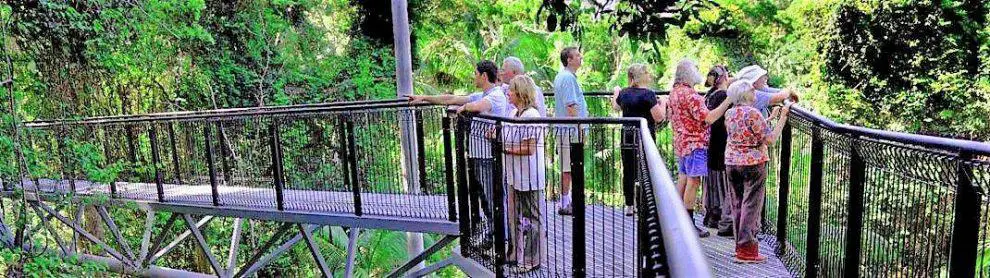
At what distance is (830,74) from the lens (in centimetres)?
1459

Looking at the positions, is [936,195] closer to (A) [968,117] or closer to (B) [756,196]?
(B) [756,196]

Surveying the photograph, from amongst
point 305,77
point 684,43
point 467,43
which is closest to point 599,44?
point 684,43

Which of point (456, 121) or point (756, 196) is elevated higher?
point (456, 121)

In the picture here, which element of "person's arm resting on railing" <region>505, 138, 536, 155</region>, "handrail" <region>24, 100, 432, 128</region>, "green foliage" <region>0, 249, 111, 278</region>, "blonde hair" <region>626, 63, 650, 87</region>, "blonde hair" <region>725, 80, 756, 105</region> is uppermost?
"blonde hair" <region>626, 63, 650, 87</region>

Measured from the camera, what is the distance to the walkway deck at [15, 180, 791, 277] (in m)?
4.32

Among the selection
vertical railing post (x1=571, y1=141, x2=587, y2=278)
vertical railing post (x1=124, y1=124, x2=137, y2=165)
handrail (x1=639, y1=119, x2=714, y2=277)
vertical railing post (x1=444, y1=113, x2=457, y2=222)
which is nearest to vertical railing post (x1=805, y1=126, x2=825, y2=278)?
vertical railing post (x1=571, y1=141, x2=587, y2=278)

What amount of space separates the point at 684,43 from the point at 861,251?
49.6 feet

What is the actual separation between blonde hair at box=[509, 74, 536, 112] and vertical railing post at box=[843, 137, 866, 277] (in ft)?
6.55

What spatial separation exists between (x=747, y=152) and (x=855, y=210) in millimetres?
991

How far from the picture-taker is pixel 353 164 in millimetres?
6309

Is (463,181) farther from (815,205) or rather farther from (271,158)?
(271,158)

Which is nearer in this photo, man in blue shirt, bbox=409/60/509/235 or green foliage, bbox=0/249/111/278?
man in blue shirt, bbox=409/60/509/235

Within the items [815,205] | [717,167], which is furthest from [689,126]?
[815,205]

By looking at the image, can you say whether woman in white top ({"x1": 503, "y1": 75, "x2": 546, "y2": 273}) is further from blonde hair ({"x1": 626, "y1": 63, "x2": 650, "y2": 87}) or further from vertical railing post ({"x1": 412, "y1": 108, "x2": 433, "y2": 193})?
vertical railing post ({"x1": 412, "y1": 108, "x2": 433, "y2": 193})
